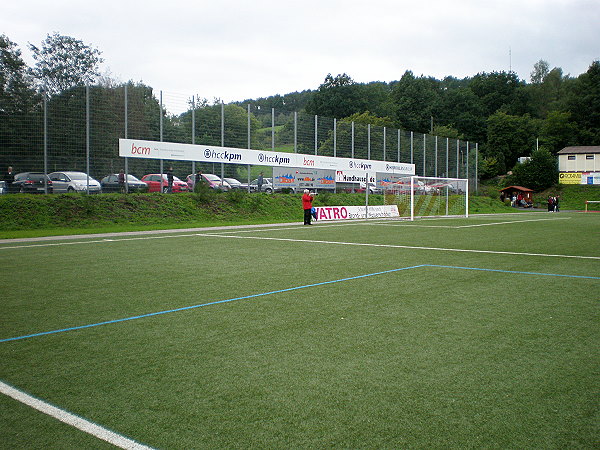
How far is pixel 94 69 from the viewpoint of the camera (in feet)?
122

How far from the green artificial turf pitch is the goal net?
23.5m

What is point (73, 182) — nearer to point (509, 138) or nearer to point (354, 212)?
point (354, 212)

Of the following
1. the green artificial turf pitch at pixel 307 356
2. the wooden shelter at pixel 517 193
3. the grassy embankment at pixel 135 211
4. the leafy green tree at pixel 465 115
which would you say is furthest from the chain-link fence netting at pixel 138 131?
the leafy green tree at pixel 465 115

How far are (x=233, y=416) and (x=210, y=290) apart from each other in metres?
4.37

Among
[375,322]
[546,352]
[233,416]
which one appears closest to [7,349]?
[233,416]

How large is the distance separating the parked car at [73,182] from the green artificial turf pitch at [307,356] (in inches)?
575

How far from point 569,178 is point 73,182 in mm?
68354

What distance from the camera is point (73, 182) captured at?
902 inches

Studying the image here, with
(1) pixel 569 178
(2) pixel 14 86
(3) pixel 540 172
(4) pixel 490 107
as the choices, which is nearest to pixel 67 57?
(2) pixel 14 86

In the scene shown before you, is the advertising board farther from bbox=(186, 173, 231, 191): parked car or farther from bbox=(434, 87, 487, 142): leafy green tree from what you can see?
bbox=(434, 87, 487, 142): leafy green tree

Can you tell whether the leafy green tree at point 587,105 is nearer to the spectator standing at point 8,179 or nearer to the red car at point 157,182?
the red car at point 157,182

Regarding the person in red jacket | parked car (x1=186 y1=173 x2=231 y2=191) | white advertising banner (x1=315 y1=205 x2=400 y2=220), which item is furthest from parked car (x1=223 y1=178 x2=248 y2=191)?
the person in red jacket

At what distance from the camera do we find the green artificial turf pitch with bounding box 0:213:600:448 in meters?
3.05

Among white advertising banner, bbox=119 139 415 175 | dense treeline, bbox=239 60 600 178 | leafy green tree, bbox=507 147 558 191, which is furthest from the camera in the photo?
dense treeline, bbox=239 60 600 178
